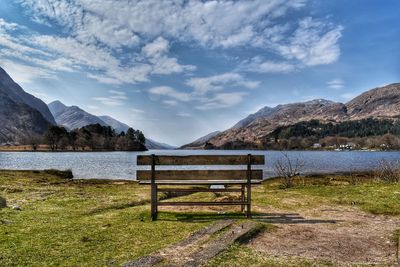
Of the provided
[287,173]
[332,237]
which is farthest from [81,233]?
[287,173]

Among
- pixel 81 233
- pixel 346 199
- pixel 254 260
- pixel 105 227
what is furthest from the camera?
pixel 346 199

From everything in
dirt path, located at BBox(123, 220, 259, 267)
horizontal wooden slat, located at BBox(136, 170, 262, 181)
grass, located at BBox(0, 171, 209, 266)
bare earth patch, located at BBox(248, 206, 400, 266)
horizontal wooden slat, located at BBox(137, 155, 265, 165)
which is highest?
horizontal wooden slat, located at BBox(137, 155, 265, 165)

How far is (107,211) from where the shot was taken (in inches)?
580

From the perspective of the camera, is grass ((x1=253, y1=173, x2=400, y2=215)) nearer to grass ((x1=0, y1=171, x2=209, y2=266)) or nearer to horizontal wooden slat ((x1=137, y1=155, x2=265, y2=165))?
horizontal wooden slat ((x1=137, y1=155, x2=265, y2=165))

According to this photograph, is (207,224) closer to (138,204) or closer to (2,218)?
(138,204)

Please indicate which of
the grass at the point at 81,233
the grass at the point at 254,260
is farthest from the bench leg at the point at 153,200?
the grass at the point at 254,260

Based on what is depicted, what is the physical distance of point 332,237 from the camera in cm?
1055

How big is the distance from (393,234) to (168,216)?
776cm

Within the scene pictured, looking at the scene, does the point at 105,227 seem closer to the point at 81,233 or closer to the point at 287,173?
the point at 81,233

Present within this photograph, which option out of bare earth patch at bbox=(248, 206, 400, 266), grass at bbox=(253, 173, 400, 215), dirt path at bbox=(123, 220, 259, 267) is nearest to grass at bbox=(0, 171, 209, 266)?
dirt path at bbox=(123, 220, 259, 267)

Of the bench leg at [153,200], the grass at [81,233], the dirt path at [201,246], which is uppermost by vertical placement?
the bench leg at [153,200]

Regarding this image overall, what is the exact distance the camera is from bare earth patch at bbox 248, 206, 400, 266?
346 inches

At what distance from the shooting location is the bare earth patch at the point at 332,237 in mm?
8789

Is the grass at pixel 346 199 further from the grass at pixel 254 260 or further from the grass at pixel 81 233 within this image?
the grass at pixel 254 260
